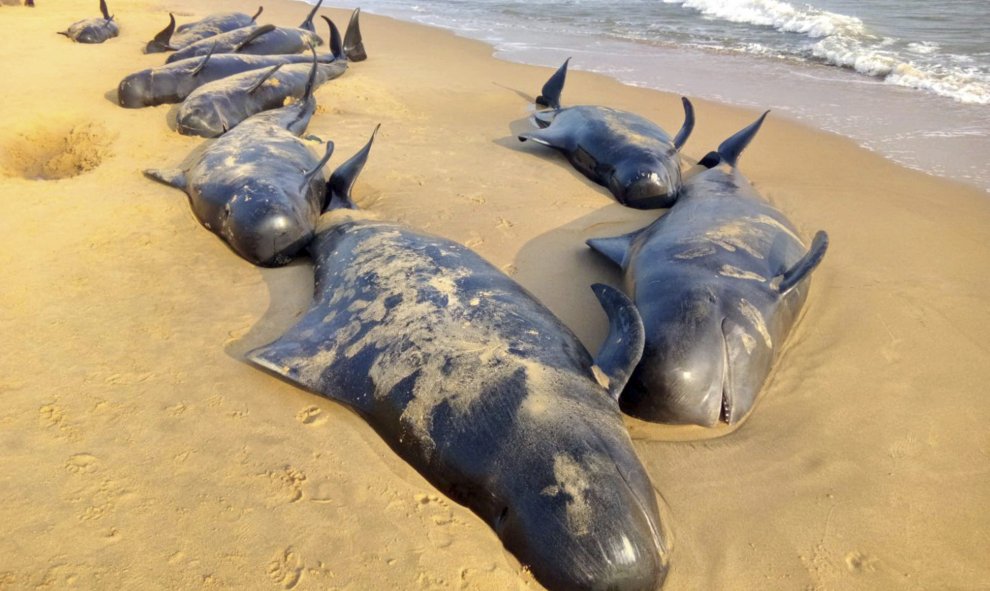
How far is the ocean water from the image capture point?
767 cm

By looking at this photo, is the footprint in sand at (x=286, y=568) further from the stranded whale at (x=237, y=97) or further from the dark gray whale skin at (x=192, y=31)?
the dark gray whale skin at (x=192, y=31)

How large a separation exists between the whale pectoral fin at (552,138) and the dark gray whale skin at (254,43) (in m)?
4.32

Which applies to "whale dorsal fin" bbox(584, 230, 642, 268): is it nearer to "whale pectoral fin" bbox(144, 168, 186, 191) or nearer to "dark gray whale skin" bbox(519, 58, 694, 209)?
"dark gray whale skin" bbox(519, 58, 694, 209)

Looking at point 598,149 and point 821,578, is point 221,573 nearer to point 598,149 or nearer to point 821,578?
point 821,578

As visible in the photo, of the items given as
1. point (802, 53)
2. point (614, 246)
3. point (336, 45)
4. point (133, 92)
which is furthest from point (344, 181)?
point (802, 53)

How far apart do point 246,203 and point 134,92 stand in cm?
431

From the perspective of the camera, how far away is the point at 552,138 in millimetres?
7027

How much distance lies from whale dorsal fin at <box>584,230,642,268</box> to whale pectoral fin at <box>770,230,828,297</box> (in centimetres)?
104

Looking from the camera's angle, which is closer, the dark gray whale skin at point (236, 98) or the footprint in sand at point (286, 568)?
the footprint in sand at point (286, 568)

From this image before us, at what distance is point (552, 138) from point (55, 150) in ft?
17.0

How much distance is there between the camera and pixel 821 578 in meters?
2.60

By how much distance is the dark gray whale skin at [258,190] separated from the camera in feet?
15.1

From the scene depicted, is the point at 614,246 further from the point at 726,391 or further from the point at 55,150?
the point at 55,150

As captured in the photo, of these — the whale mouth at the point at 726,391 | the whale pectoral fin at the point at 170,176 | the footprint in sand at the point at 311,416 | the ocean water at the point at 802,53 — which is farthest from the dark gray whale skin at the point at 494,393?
the ocean water at the point at 802,53
